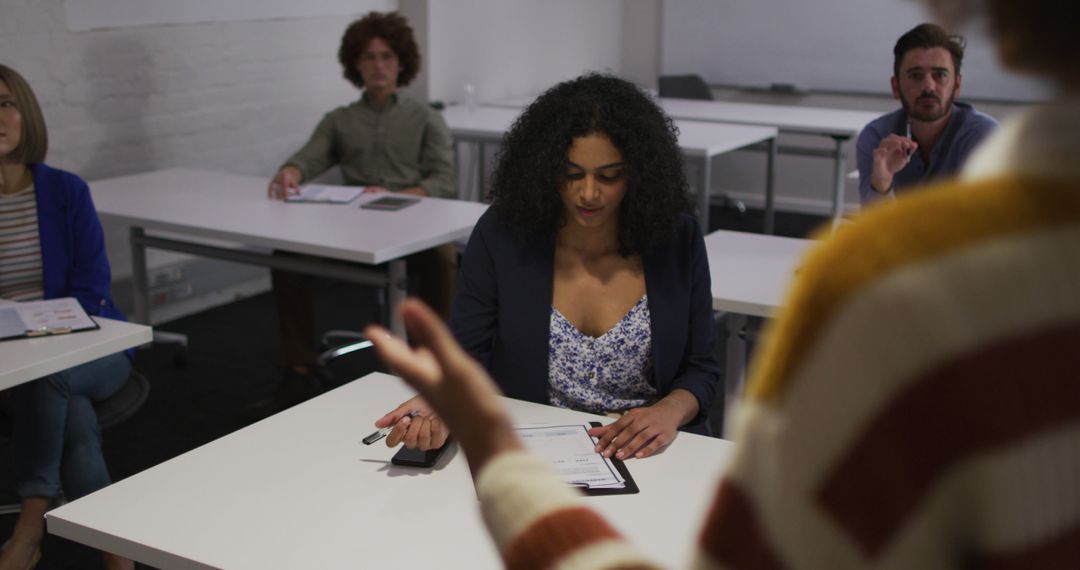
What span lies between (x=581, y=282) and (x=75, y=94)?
2757mm

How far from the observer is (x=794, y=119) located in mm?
5375

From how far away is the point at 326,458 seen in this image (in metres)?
1.66

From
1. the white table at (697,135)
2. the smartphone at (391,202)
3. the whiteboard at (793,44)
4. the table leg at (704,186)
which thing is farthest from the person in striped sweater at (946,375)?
the whiteboard at (793,44)

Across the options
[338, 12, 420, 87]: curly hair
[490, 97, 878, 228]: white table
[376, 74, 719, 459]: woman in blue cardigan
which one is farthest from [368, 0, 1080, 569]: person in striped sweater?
[490, 97, 878, 228]: white table

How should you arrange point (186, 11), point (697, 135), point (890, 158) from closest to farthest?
point (890, 158), point (186, 11), point (697, 135)

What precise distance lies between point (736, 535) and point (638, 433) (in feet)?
3.89

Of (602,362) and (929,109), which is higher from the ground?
(929,109)

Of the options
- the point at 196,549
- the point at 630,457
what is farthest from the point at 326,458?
the point at 630,457

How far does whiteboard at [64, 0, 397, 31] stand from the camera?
401 cm

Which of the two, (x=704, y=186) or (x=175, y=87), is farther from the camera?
(x=704, y=186)

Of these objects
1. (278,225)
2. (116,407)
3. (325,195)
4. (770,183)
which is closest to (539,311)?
(116,407)

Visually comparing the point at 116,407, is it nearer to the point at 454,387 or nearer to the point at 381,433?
the point at 381,433

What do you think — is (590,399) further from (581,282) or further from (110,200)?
(110,200)

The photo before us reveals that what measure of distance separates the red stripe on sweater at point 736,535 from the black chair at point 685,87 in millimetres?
6184
